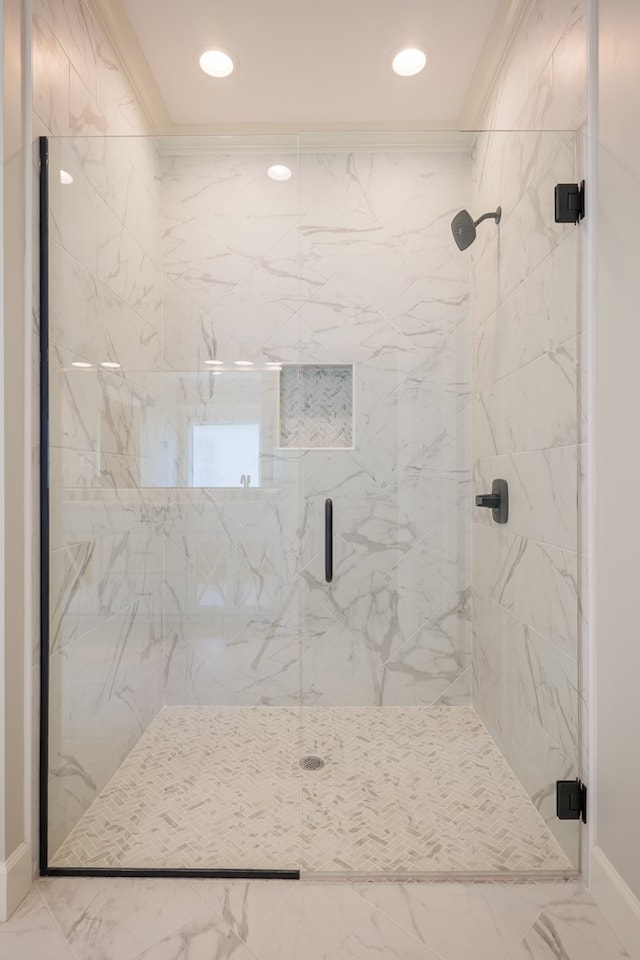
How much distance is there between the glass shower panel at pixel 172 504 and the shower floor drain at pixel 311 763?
0.07m

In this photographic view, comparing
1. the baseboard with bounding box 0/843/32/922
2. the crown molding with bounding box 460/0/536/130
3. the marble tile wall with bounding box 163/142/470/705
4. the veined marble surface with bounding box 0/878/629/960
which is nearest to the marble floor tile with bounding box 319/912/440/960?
the veined marble surface with bounding box 0/878/629/960

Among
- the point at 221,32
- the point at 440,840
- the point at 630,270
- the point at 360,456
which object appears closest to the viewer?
the point at 630,270

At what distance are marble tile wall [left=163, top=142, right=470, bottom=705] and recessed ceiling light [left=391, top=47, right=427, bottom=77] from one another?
729mm

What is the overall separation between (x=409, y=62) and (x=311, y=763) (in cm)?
254

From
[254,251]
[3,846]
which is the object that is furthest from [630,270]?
[3,846]

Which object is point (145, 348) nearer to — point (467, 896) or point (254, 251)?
point (254, 251)

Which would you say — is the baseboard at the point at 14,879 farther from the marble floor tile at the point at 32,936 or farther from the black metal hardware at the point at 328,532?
the black metal hardware at the point at 328,532

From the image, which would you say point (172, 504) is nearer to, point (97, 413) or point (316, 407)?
point (97, 413)

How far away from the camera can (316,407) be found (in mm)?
1667

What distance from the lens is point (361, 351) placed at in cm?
161

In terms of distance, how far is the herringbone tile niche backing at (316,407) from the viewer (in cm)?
162

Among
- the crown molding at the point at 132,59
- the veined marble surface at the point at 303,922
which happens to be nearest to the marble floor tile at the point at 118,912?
the veined marble surface at the point at 303,922

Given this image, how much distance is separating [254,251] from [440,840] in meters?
1.89

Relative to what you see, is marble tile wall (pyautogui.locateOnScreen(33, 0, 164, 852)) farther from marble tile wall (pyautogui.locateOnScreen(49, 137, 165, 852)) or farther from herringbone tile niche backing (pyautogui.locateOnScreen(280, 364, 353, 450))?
herringbone tile niche backing (pyautogui.locateOnScreen(280, 364, 353, 450))
